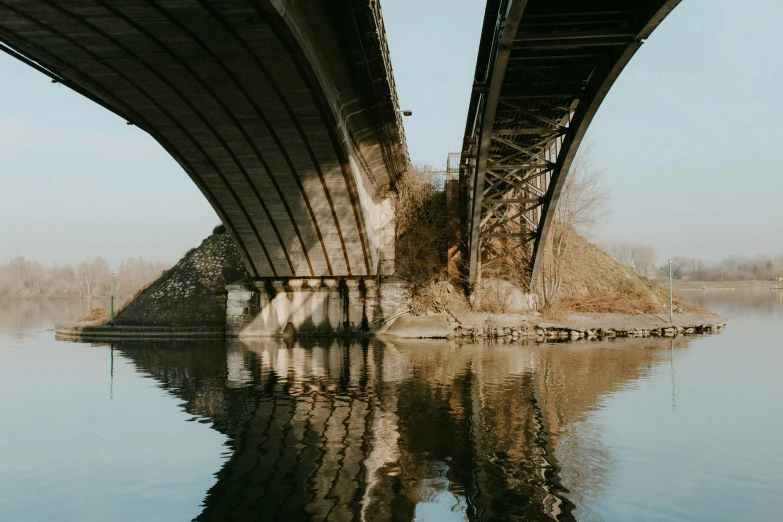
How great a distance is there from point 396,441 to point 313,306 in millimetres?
18873

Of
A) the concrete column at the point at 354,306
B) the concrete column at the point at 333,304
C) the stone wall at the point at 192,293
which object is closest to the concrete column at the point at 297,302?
the concrete column at the point at 333,304

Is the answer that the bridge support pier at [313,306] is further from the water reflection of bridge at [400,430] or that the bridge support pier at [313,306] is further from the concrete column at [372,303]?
the water reflection of bridge at [400,430]

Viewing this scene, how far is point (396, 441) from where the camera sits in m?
8.92

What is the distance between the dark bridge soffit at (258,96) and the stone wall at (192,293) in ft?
13.8

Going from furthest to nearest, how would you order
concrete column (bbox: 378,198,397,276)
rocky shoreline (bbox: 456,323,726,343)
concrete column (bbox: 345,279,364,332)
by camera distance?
concrete column (bbox: 378,198,397,276) → concrete column (bbox: 345,279,364,332) → rocky shoreline (bbox: 456,323,726,343)

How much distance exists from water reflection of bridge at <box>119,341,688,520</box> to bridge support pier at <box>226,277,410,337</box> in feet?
26.0

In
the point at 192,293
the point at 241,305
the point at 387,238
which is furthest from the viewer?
the point at 192,293

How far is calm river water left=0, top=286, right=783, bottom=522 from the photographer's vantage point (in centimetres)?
646

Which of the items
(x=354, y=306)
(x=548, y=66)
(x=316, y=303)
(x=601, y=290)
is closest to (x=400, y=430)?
(x=548, y=66)

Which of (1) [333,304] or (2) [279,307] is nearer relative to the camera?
(1) [333,304]

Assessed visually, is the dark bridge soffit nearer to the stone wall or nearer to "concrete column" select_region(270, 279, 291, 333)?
"concrete column" select_region(270, 279, 291, 333)

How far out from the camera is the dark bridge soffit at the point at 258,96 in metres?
12.6

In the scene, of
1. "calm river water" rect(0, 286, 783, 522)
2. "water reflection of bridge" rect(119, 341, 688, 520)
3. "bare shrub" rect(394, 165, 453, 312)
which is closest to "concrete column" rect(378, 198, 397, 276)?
"bare shrub" rect(394, 165, 453, 312)

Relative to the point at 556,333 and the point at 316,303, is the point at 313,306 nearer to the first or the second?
the point at 316,303
